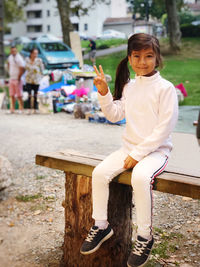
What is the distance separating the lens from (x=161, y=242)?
2.48 metres

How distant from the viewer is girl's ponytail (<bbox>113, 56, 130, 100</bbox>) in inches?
75.7

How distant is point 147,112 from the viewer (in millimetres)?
1751

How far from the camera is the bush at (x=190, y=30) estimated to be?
208 inches

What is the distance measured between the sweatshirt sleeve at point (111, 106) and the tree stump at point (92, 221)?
0.35m

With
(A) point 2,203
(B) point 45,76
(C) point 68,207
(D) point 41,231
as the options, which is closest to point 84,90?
(B) point 45,76

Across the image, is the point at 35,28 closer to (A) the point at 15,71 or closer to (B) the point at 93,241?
(A) the point at 15,71

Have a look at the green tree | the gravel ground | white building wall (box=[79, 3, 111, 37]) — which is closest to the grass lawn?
the green tree

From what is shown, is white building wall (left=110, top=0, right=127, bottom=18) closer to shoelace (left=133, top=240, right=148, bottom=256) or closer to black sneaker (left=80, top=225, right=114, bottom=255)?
black sneaker (left=80, top=225, right=114, bottom=255)

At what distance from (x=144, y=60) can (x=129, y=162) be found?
0.48m

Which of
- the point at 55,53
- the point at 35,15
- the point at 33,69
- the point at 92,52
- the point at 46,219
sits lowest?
the point at 46,219

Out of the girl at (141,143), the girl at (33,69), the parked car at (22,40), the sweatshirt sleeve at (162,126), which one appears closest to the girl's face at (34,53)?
the girl at (33,69)

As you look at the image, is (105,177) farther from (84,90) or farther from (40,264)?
(84,90)

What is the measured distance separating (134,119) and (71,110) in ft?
19.8

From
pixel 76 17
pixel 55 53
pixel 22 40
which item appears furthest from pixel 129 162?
pixel 22 40
